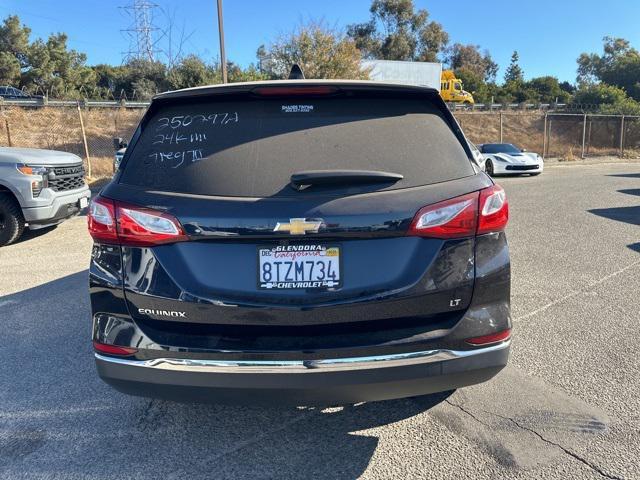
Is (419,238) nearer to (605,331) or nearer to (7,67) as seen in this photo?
(605,331)

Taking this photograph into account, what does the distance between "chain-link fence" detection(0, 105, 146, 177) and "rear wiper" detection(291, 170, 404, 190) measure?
65.6 ft

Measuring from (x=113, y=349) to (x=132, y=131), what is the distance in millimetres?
26415

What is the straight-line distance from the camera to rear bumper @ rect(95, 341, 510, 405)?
6.76 feet

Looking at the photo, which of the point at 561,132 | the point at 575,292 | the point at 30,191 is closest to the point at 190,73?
the point at 561,132

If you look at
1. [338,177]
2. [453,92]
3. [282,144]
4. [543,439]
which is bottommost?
[543,439]

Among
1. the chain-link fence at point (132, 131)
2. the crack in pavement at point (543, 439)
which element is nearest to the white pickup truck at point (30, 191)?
the crack in pavement at point (543, 439)

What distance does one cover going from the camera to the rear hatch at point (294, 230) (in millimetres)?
2070

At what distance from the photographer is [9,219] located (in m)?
7.13

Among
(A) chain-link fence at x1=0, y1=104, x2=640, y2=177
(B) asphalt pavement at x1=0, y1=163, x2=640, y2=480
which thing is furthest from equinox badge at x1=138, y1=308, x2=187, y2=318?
(A) chain-link fence at x1=0, y1=104, x2=640, y2=177

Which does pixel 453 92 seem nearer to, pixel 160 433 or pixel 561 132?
pixel 561 132

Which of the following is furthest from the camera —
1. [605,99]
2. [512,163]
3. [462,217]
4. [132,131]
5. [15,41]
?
[15,41]

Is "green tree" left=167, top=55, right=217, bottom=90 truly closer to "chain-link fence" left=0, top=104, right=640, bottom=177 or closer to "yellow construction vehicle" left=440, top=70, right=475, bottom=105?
"chain-link fence" left=0, top=104, right=640, bottom=177

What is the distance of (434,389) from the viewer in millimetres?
2207

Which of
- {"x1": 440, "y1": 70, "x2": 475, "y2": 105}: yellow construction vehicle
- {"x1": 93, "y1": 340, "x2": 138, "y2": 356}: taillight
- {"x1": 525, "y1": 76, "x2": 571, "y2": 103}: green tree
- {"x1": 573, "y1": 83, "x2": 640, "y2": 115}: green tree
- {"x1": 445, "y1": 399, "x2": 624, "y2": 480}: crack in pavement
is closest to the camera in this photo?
{"x1": 93, "y1": 340, "x2": 138, "y2": 356}: taillight
